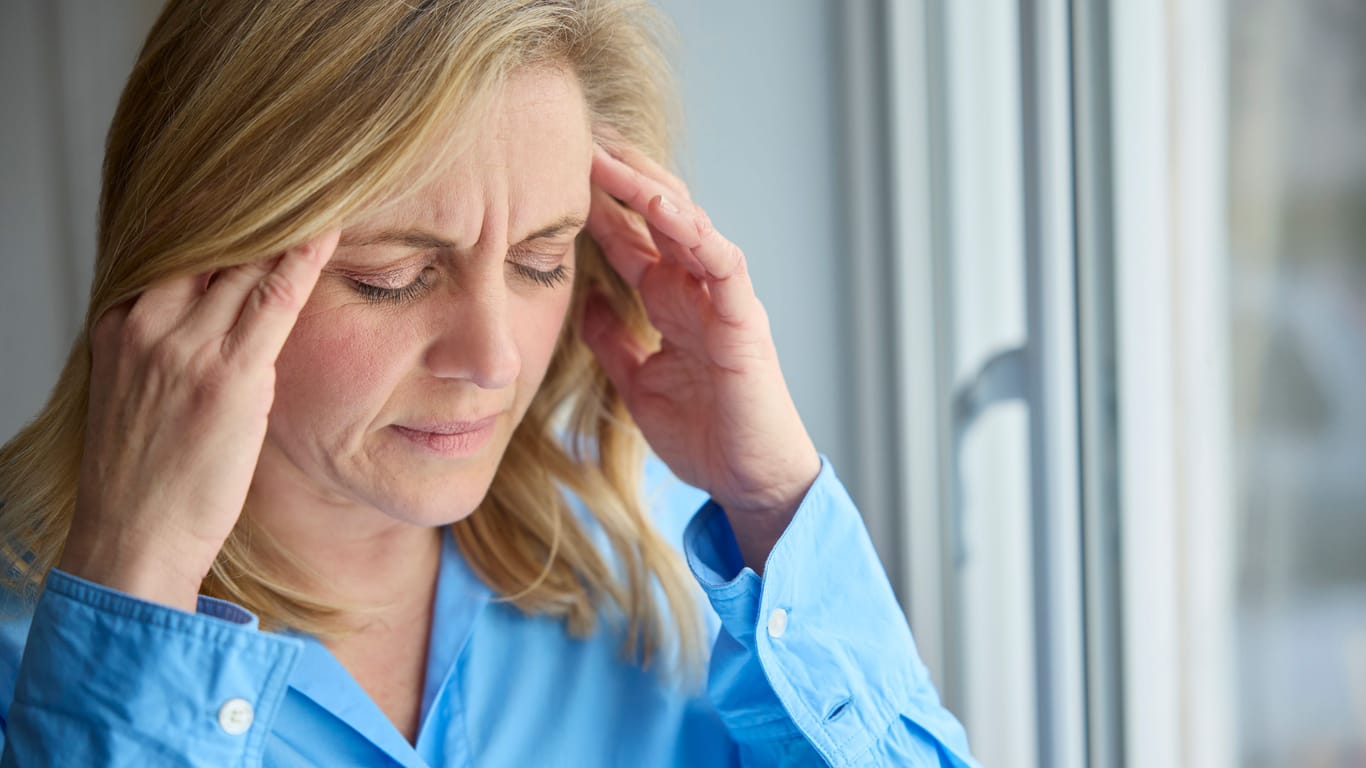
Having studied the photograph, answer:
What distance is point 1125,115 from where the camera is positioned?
3.89ft

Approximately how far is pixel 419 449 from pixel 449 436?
0.10 ft

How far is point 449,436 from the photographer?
3.27 feet

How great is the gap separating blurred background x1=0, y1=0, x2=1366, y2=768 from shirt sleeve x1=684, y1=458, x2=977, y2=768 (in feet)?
0.90

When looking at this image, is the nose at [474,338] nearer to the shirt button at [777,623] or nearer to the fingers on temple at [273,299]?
the fingers on temple at [273,299]

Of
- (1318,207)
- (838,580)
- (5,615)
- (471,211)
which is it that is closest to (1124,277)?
(1318,207)

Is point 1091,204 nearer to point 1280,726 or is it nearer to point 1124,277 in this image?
point 1124,277

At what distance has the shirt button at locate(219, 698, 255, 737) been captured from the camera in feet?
2.63

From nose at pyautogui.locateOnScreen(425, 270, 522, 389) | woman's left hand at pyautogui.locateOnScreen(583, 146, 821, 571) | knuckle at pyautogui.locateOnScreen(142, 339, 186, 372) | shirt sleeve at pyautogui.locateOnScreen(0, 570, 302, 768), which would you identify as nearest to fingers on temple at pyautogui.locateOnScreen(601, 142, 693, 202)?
woman's left hand at pyautogui.locateOnScreen(583, 146, 821, 571)

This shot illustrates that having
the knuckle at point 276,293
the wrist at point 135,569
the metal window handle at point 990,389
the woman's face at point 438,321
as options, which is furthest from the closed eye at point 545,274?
the metal window handle at point 990,389

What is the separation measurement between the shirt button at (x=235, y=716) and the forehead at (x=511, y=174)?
1.22 ft

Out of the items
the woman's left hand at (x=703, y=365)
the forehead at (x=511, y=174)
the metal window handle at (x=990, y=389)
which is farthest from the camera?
the metal window handle at (x=990, y=389)

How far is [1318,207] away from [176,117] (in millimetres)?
990

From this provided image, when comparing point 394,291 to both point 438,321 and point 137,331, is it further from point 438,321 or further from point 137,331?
point 137,331

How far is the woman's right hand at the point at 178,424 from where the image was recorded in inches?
32.1
